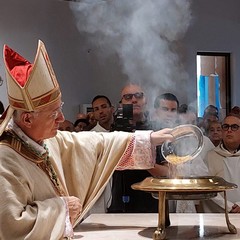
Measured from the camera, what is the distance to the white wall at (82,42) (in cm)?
617

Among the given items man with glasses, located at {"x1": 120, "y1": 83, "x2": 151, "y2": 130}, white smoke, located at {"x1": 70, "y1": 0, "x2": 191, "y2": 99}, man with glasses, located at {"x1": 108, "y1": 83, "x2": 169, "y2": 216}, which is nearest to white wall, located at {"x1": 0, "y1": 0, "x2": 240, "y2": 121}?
white smoke, located at {"x1": 70, "y1": 0, "x2": 191, "y2": 99}

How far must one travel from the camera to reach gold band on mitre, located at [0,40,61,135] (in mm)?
2045

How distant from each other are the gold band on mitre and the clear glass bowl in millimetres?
619

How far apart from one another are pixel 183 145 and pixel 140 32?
260 cm

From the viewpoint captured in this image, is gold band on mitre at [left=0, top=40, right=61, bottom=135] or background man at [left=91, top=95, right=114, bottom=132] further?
background man at [left=91, top=95, right=114, bottom=132]

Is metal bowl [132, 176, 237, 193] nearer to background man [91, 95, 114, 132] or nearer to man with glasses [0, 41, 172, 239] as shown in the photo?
man with glasses [0, 41, 172, 239]

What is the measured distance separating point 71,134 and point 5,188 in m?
0.68

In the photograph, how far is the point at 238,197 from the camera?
3609mm

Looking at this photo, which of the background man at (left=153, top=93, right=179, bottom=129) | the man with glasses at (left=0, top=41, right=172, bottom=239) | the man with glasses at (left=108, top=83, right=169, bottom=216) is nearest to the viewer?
the man with glasses at (left=0, top=41, right=172, bottom=239)

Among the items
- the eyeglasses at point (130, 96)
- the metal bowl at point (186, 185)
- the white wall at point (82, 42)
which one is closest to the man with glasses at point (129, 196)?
the eyeglasses at point (130, 96)

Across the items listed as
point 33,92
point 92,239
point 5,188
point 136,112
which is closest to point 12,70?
point 33,92

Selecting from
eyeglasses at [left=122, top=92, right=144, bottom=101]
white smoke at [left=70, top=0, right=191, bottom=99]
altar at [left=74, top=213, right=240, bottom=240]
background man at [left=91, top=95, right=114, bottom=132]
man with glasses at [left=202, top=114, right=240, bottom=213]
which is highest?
white smoke at [left=70, top=0, right=191, bottom=99]

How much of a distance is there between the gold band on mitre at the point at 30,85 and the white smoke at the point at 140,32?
2555 mm

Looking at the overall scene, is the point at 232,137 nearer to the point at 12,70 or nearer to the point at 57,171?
the point at 57,171
